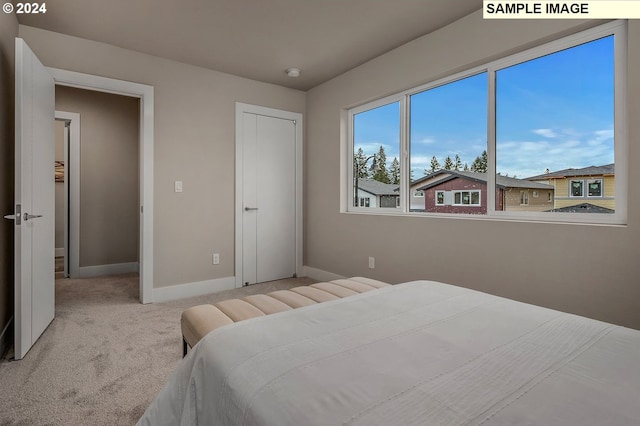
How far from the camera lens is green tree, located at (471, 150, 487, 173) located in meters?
2.73

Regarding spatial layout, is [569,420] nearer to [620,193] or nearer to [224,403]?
[224,403]

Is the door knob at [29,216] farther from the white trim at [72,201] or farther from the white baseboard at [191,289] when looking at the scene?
the white trim at [72,201]

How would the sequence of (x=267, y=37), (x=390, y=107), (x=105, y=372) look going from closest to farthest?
1. (x=105, y=372)
2. (x=267, y=37)
3. (x=390, y=107)

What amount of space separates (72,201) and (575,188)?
5.41 m

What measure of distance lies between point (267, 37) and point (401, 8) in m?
1.16

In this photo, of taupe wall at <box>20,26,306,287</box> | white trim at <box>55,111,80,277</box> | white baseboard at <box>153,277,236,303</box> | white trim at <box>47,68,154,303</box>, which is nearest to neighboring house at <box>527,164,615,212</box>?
Result: taupe wall at <box>20,26,306,287</box>

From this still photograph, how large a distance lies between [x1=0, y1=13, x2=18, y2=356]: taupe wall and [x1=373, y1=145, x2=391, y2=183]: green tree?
310 cm

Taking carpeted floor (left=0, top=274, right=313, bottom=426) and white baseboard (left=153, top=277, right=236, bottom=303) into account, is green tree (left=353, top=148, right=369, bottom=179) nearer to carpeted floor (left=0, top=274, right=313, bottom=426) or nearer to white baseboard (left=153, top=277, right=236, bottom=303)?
white baseboard (left=153, top=277, right=236, bottom=303)

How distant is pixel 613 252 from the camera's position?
1.95 meters

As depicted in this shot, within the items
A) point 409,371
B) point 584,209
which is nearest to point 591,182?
point 584,209

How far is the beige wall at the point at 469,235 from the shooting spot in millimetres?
1928

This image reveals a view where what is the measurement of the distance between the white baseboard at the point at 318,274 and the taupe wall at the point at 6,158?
288cm

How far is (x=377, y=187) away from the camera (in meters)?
3.68

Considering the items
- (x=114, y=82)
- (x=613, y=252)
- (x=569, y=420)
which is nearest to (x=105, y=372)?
(x=569, y=420)
